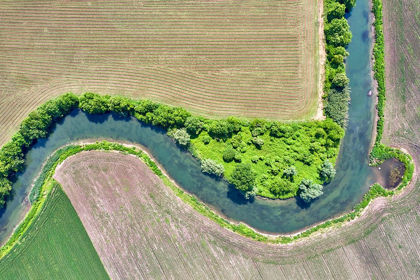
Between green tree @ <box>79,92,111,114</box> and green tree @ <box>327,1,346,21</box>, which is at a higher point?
green tree @ <box>79,92,111,114</box>

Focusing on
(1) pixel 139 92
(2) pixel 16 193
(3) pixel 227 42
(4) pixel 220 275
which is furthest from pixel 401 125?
(2) pixel 16 193

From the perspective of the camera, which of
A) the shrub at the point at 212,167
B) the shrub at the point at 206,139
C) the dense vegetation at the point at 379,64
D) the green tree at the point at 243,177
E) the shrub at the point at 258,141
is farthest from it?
the dense vegetation at the point at 379,64

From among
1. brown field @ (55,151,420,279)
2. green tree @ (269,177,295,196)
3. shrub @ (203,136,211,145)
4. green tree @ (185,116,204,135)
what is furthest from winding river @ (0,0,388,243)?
green tree @ (185,116,204,135)

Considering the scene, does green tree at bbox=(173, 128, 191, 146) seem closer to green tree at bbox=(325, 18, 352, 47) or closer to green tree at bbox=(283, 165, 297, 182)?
green tree at bbox=(283, 165, 297, 182)

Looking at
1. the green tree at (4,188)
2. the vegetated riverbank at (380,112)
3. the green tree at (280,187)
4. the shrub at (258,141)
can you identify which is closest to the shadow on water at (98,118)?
the green tree at (4,188)

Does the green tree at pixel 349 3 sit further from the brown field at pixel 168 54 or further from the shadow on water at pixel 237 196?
the shadow on water at pixel 237 196
